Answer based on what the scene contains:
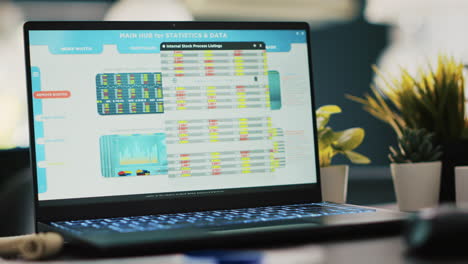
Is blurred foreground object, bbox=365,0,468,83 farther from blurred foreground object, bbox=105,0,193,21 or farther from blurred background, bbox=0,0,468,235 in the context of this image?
blurred foreground object, bbox=105,0,193,21

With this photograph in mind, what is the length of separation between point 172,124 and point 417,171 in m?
0.50

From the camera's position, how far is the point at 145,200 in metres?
0.89

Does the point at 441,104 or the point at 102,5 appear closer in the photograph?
the point at 441,104

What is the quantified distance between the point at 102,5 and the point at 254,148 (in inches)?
131

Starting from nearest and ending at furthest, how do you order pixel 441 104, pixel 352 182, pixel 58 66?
pixel 58 66, pixel 441 104, pixel 352 182

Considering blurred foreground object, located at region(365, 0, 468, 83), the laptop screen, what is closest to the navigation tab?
the laptop screen

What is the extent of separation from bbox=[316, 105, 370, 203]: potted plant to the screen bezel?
131 mm

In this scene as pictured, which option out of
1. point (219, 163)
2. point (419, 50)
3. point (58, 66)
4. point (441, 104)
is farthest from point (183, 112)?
point (419, 50)

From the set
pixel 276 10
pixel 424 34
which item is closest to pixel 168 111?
pixel 276 10

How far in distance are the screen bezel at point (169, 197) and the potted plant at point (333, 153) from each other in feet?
0.43

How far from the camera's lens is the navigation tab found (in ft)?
3.11

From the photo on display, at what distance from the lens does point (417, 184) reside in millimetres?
1086

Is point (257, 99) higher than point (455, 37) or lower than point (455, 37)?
lower

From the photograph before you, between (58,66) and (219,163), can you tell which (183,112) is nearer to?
(219,163)
